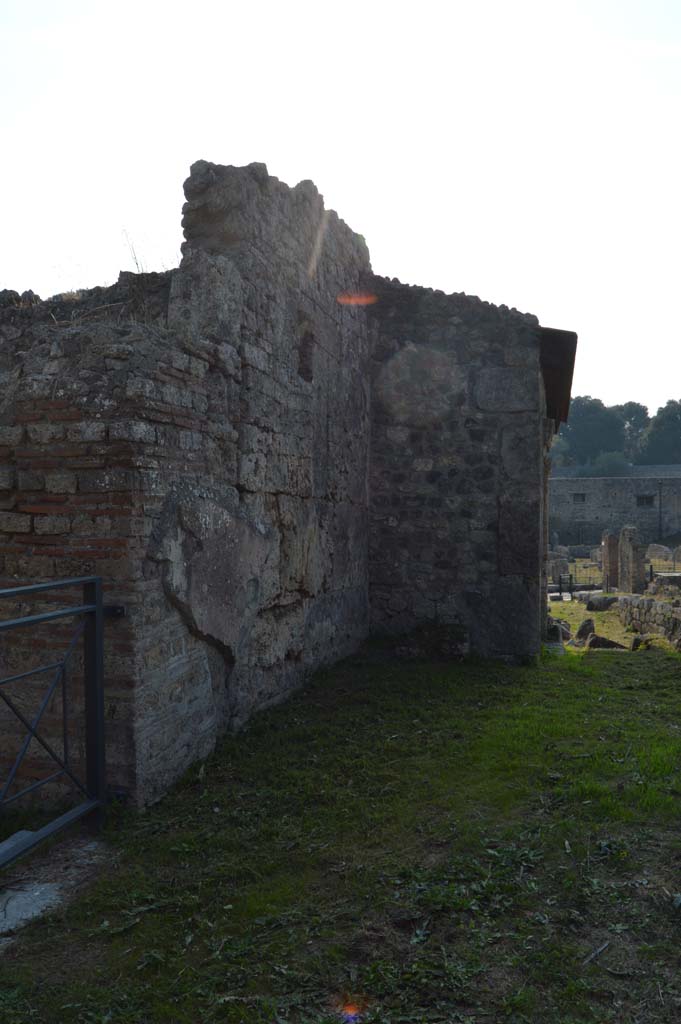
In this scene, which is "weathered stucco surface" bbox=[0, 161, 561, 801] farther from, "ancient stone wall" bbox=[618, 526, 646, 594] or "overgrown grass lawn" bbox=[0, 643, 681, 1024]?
"ancient stone wall" bbox=[618, 526, 646, 594]

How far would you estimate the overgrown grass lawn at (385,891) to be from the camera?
101 inches

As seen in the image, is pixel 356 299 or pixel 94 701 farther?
pixel 356 299

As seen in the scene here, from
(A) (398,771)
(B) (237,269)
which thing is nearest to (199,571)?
(A) (398,771)

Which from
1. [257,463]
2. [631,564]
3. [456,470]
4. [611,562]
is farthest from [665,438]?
[257,463]

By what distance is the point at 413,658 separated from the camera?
790cm

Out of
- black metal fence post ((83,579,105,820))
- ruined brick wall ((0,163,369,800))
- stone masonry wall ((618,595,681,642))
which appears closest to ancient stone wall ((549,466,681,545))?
stone masonry wall ((618,595,681,642))

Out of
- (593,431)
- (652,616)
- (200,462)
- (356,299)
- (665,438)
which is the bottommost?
(652,616)

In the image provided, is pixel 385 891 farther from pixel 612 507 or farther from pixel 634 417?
pixel 634 417

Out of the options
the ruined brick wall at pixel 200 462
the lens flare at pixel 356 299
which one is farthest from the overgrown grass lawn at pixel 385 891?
the lens flare at pixel 356 299

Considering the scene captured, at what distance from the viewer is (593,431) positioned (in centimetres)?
6406

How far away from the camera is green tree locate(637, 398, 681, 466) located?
60406mm

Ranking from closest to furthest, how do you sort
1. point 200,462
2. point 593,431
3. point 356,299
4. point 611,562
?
point 200,462 → point 356,299 → point 611,562 → point 593,431

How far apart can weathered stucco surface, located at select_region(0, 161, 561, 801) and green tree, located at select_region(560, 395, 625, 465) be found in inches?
2252

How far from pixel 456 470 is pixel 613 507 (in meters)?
31.2
